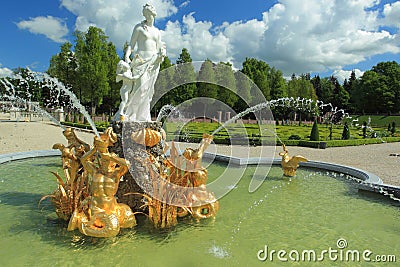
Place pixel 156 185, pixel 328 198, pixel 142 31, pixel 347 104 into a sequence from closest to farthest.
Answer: pixel 156 185
pixel 142 31
pixel 328 198
pixel 347 104

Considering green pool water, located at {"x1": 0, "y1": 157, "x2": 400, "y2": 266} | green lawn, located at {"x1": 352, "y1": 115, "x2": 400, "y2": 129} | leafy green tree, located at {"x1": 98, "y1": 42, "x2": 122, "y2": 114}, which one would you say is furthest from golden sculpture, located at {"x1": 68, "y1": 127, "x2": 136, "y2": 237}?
green lawn, located at {"x1": 352, "y1": 115, "x2": 400, "y2": 129}

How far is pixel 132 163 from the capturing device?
16.3ft

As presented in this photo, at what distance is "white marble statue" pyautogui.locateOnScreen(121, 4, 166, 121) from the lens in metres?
5.52

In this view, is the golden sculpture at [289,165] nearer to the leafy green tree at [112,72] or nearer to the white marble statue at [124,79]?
the white marble statue at [124,79]

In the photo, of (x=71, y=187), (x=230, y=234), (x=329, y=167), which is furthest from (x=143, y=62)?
(x=329, y=167)

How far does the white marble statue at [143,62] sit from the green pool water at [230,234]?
208cm

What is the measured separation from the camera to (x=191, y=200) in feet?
16.1

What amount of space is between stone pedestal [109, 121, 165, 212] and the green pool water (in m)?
0.45

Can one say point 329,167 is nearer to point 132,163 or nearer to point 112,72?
point 132,163

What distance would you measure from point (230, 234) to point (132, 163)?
2002 mm

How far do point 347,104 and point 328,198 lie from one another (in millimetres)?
63700

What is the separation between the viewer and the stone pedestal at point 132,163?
497 cm

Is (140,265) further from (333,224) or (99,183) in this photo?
(333,224)

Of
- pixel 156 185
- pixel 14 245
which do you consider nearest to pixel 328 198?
pixel 156 185
